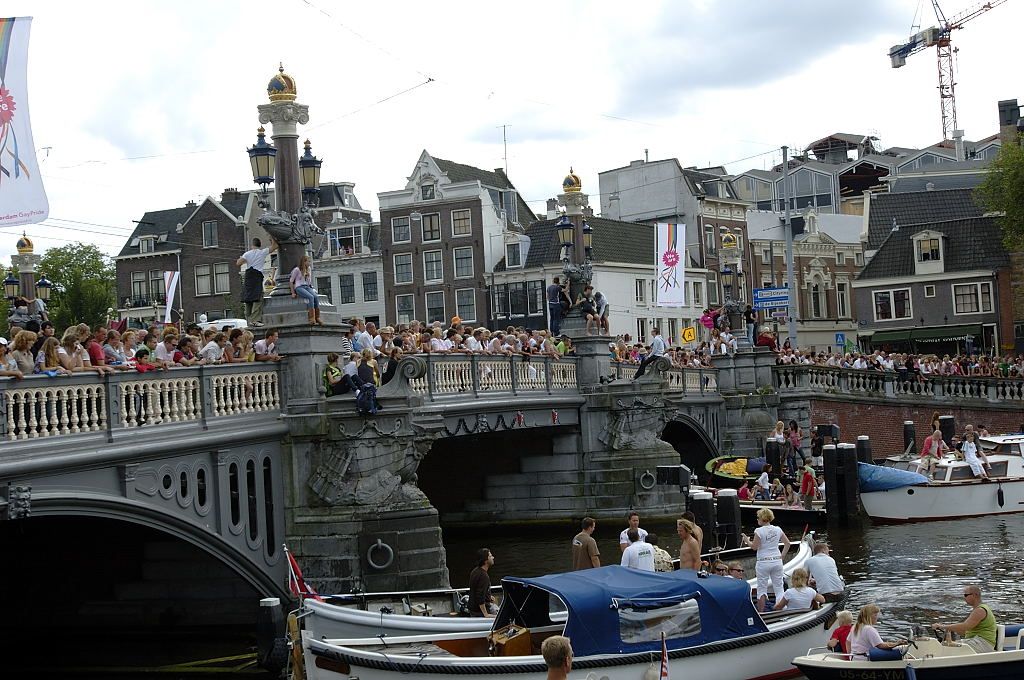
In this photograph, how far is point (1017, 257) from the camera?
6444cm

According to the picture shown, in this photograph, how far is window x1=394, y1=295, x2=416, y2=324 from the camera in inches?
2650

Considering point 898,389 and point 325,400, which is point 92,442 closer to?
point 325,400

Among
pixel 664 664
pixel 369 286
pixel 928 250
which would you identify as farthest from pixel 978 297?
pixel 664 664

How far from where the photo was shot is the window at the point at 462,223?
66.1m

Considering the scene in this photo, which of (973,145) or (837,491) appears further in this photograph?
(973,145)

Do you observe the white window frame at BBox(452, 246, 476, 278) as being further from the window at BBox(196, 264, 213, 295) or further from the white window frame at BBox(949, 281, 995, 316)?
the white window frame at BBox(949, 281, 995, 316)

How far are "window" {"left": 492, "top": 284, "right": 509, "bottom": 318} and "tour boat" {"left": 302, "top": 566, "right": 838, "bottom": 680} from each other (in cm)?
4784

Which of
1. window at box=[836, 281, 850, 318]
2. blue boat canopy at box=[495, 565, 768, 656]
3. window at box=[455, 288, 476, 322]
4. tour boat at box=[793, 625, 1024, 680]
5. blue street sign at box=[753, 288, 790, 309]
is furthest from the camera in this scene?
window at box=[836, 281, 850, 318]

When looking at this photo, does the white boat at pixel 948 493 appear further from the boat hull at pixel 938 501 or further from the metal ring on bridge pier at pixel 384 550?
the metal ring on bridge pier at pixel 384 550

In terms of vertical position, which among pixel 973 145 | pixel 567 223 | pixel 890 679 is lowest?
pixel 890 679

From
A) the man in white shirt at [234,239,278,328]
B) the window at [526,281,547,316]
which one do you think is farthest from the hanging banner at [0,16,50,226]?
the window at [526,281,547,316]

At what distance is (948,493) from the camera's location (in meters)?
35.0

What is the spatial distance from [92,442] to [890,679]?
1061 cm

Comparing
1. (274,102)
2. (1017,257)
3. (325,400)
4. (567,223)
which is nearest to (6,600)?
(325,400)
